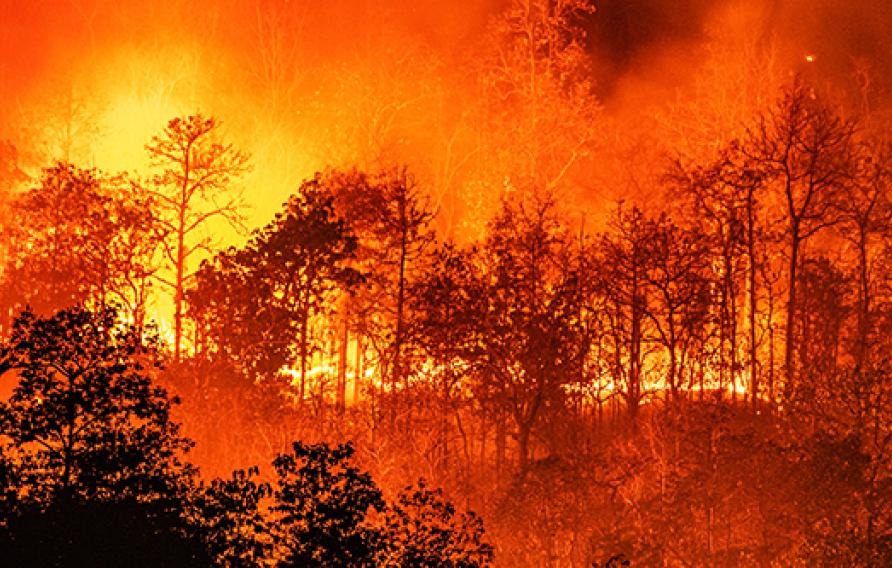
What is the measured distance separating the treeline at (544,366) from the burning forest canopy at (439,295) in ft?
0.30

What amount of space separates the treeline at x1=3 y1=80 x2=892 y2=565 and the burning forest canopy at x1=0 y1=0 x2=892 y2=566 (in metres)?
0.09

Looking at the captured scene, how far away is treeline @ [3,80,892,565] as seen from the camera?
17297mm

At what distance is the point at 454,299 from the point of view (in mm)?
25922

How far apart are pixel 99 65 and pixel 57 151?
24.2 ft

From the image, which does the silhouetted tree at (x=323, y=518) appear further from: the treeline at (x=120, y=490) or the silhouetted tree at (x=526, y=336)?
the silhouetted tree at (x=526, y=336)

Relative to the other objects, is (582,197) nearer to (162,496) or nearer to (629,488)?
(629,488)

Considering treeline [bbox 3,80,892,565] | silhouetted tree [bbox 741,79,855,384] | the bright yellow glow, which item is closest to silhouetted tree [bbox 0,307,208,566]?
treeline [bbox 3,80,892,565]

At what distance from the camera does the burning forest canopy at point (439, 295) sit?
1042 centimetres

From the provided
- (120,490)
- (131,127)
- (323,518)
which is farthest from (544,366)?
(131,127)

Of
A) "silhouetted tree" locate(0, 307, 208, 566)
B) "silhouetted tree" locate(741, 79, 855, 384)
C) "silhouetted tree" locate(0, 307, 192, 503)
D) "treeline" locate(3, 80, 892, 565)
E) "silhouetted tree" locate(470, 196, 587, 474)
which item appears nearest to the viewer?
"silhouetted tree" locate(0, 307, 208, 566)

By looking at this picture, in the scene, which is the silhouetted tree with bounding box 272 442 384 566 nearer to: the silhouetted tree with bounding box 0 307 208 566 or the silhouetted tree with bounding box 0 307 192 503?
the silhouetted tree with bounding box 0 307 208 566

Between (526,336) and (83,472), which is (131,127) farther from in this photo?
(83,472)

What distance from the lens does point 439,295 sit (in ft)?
85.4

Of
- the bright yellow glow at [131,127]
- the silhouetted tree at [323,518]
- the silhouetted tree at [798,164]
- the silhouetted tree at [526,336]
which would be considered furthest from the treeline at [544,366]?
the bright yellow glow at [131,127]
